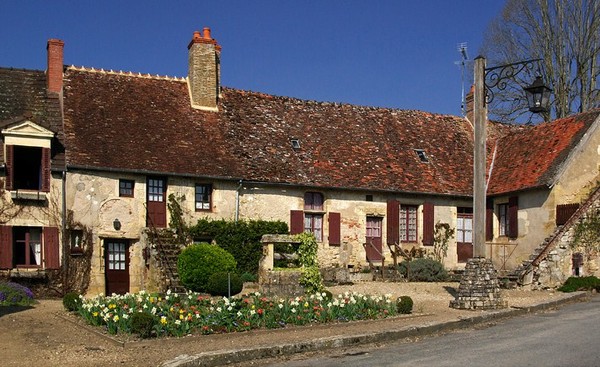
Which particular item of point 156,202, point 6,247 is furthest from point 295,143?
point 6,247

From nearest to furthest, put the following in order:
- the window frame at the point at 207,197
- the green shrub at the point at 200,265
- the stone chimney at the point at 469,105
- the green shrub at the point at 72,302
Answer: the green shrub at the point at 72,302
the green shrub at the point at 200,265
the window frame at the point at 207,197
the stone chimney at the point at 469,105

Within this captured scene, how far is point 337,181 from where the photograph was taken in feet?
86.9

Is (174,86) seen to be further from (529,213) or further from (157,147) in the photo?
(529,213)

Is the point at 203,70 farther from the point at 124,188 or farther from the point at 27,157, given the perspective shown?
the point at 27,157

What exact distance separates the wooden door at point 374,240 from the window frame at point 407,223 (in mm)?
894

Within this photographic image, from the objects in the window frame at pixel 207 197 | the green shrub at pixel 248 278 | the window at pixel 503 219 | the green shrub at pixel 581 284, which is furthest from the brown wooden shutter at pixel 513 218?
the window frame at pixel 207 197

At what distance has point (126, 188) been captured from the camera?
23.6m

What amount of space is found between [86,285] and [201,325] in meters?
10.8

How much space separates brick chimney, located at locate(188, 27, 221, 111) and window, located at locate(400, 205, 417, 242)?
311 inches

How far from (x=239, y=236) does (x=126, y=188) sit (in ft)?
13.0

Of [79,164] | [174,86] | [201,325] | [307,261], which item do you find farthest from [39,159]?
[201,325]

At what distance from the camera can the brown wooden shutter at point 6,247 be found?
847 inches

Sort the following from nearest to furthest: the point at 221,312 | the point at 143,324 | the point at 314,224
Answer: the point at 143,324, the point at 221,312, the point at 314,224

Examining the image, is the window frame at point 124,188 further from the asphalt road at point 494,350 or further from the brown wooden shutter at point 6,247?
the asphalt road at point 494,350
